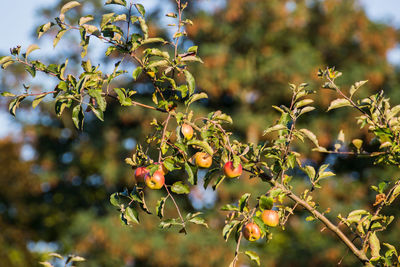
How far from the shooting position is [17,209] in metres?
13.9

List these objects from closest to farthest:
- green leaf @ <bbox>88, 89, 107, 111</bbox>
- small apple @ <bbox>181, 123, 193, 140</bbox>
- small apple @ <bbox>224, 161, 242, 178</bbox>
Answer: green leaf @ <bbox>88, 89, 107, 111</bbox>
small apple @ <bbox>181, 123, 193, 140</bbox>
small apple @ <bbox>224, 161, 242, 178</bbox>

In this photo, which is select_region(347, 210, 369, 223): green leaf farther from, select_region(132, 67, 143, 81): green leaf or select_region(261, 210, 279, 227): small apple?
select_region(132, 67, 143, 81): green leaf

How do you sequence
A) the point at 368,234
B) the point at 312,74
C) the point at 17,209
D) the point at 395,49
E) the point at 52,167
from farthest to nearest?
the point at 17,209
the point at 52,167
the point at 395,49
the point at 312,74
the point at 368,234

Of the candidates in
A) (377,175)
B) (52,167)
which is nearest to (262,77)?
(377,175)

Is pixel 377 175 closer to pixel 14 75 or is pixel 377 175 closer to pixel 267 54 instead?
pixel 267 54

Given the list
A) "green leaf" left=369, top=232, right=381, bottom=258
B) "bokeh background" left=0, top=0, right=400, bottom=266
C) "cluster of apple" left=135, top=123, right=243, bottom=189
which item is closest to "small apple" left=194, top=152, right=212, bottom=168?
"cluster of apple" left=135, top=123, right=243, bottom=189

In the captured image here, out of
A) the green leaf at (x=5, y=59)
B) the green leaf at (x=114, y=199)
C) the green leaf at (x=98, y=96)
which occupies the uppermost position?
the green leaf at (x=5, y=59)

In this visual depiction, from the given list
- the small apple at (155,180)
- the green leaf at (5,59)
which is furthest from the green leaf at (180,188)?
the green leaf at (5,59)

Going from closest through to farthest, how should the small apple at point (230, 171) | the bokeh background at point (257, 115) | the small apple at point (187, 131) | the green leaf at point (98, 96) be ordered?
the green leaf at point (98, 96) → the small apple at point (187, 131) → the small apple at point (230, 171) → the bokeh background at point (257, 115)

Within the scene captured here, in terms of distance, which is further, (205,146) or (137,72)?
(137,72)

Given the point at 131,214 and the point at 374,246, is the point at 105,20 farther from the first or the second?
the point at 374,246

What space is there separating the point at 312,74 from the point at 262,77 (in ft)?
3.27

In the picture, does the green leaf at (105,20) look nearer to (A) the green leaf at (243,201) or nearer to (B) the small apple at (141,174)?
(B) the small apple at (141,174)

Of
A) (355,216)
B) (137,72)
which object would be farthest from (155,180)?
(355,216)
